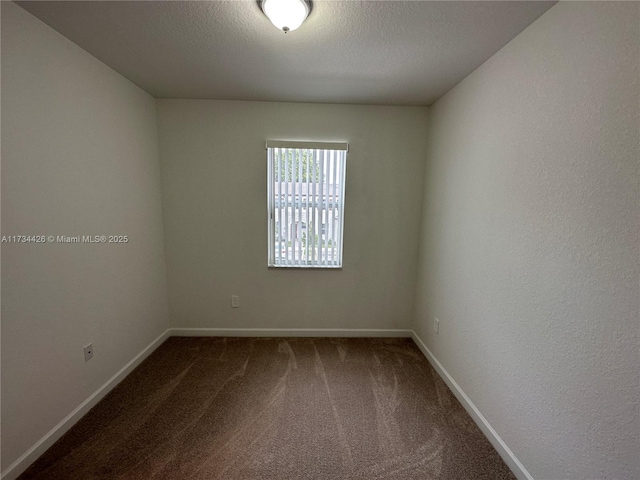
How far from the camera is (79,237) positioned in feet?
5.57

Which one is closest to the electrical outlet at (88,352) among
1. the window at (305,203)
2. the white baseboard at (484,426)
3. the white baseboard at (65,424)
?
the white baseboard at (65,424)

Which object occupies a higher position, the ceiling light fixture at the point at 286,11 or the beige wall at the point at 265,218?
the ceiling light fixture at the point at 286,11

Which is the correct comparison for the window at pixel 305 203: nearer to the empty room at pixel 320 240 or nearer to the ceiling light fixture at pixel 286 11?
the empty room at pixel 320 240

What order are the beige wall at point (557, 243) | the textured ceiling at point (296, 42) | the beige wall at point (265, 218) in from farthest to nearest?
the beige wall at point (265, 218) → the textured ceiling at point (296, 42) → the beige wall at point (557, 243)

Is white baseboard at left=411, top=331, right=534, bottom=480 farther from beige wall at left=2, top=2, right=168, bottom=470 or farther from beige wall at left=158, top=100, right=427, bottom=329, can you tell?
beige wall at left=2, top=2, right=168, bottom=470

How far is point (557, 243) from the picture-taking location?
1.22 m

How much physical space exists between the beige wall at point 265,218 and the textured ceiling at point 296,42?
337 mm

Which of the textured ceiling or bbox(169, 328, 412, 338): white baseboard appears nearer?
the textured ceiling

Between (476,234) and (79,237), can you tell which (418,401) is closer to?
(476,234)

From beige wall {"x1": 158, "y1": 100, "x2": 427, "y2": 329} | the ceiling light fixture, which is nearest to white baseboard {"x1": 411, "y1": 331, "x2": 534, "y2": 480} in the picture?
beige wall {"x1": 158, "y1": 100, "x2": 427, "y2": 329}

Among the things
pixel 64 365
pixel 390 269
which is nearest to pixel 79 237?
pixel 64 365

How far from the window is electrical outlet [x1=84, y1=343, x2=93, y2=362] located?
4.99 feet

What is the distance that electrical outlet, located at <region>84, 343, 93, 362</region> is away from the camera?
5.78 ft

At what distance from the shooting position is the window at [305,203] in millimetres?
2588
